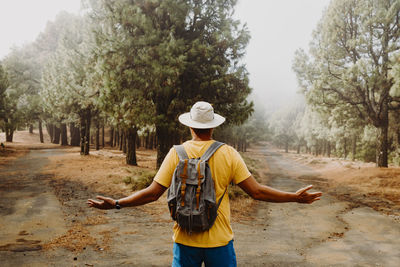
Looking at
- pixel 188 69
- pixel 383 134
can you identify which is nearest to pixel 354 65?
pixel 383 134

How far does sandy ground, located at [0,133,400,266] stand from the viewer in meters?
5.71

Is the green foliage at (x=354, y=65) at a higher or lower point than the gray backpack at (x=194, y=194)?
higher

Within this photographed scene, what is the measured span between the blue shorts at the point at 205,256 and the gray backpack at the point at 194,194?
0.59 feet

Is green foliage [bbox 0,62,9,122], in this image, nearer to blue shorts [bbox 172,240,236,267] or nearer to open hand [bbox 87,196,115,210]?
open hand [bbox 87,196,115,210]

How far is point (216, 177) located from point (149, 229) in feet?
18.1

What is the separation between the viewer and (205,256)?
8.26 feet

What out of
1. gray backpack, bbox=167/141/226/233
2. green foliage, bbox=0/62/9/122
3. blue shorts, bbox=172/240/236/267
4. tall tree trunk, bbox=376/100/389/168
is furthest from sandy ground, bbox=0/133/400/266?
green foliage, bbox=0/62/9/122

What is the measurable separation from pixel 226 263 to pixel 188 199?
0.60m

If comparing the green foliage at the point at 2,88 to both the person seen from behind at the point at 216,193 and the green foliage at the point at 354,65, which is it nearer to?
the green foliage at the point at 354,65

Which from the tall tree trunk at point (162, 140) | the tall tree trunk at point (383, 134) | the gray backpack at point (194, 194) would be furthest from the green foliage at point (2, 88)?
the tall tree trunk at point (383, 134)

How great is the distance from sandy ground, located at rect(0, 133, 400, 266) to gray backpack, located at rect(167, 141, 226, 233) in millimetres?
3212

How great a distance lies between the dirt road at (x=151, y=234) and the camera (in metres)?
5.64

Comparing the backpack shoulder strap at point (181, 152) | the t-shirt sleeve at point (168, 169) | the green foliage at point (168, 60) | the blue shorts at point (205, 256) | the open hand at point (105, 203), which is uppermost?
the green foliage at point (168, 60)

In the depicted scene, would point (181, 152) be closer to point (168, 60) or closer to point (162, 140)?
point (168, 60)
